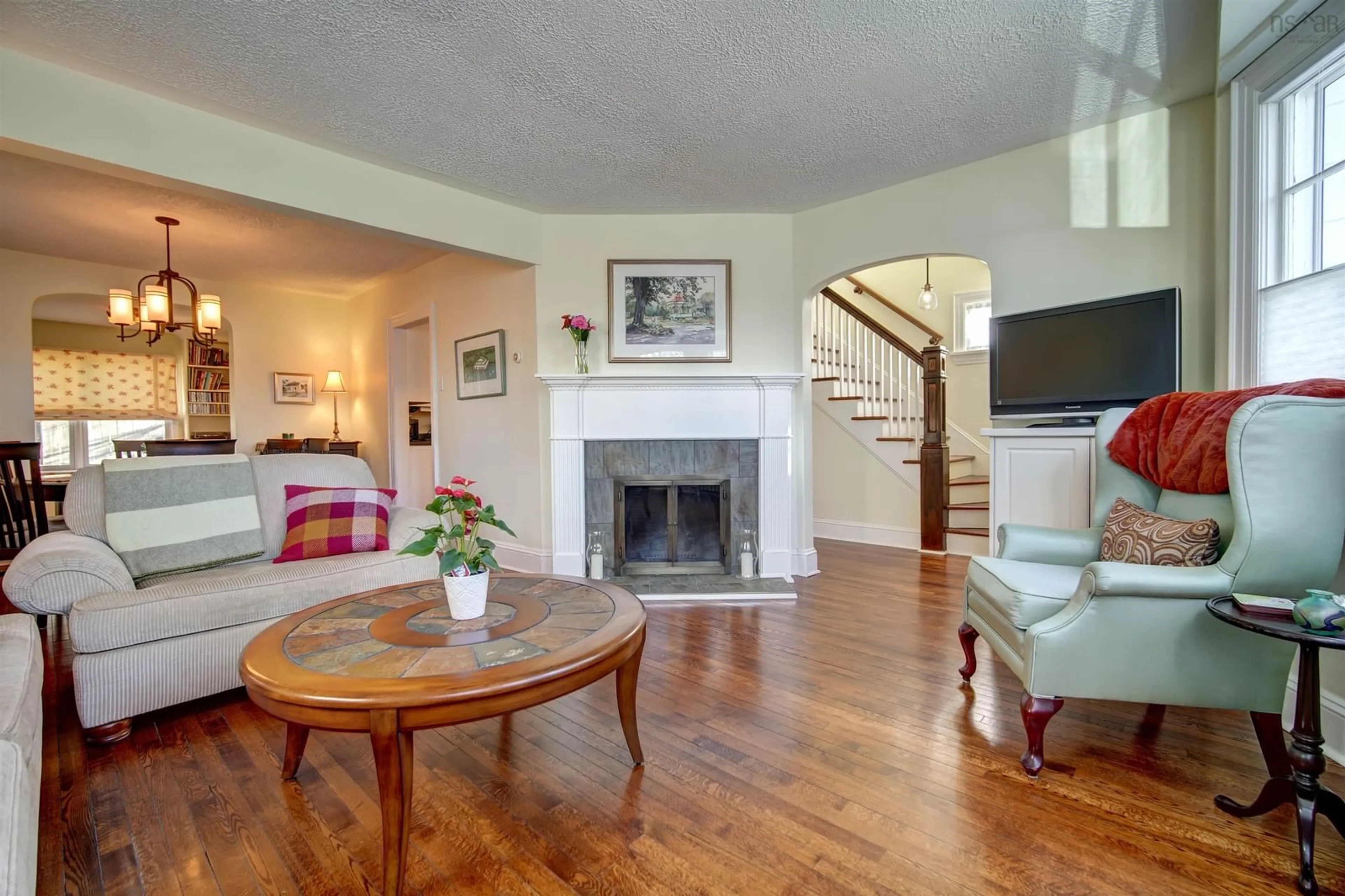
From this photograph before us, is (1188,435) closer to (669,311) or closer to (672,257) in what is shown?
(669,311)

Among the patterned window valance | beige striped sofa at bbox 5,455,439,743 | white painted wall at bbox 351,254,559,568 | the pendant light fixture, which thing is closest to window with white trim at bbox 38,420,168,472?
the patterned window valance

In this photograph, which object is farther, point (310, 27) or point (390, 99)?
point (390, 99)

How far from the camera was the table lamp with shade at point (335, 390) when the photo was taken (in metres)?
5.84

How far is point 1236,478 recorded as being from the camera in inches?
62.9

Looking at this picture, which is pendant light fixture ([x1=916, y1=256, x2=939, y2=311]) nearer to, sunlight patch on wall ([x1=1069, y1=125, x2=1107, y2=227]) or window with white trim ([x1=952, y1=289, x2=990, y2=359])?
window with white trim ([x1=952, y1=289, x2=990, y2=359])

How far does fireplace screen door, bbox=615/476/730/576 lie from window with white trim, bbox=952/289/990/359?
11.4 ft

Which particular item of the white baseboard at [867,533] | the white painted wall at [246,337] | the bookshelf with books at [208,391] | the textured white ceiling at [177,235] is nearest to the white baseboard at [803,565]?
the white baseboard at [867,533]

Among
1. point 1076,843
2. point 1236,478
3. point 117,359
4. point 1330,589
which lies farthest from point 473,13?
point 117,359

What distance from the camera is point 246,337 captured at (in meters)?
5.43

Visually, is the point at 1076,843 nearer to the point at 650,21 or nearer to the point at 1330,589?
the point at 1330,589

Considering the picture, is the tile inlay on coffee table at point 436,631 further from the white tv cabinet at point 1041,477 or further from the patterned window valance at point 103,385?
the patterned window valance at point 103,385

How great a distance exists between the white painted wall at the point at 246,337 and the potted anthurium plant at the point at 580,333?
3496 millimetres

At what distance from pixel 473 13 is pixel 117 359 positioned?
7092mm

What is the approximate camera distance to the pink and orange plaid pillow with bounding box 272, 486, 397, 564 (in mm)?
2621
